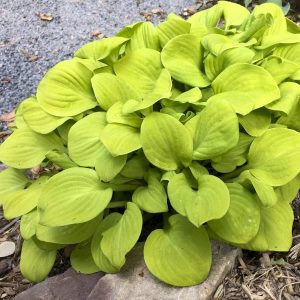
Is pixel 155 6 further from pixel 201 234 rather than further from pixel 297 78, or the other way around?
pixel 201 234

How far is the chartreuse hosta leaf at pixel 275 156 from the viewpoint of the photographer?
58.2 inches

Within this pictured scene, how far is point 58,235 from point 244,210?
0.60 m

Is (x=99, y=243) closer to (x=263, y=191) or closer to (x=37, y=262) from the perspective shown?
(x=37, y=262)

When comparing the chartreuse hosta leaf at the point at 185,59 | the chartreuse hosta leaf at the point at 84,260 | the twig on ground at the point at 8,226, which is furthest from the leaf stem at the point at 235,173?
the twig on ground at the point at 8,226

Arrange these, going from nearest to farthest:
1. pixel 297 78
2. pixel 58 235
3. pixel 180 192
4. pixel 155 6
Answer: pixel 180 192 → pixel 58 235 → pixel 297 78 → pixel 155 6

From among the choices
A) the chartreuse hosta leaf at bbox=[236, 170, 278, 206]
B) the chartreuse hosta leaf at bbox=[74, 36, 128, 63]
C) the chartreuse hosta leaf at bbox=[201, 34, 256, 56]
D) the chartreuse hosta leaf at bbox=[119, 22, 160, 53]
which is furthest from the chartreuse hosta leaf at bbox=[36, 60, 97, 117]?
the chartreuse hosta leaf at bbox=[236, 170, 278, 206]

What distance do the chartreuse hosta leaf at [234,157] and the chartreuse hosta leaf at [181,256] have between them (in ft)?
0.72

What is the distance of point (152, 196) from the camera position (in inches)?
61.0

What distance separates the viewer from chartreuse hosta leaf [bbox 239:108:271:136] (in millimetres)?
1603

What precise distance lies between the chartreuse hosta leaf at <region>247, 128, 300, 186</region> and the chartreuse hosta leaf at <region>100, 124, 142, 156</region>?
38 cm

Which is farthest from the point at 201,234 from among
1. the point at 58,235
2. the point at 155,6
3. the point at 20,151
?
the point at 155,6

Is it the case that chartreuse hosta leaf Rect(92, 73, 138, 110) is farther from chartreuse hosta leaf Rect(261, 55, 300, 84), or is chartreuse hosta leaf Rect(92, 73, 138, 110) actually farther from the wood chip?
the wood chip

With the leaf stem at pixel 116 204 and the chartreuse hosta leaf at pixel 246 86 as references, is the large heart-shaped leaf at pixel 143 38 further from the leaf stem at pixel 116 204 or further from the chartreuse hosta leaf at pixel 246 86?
the leaf stem at pixel 116 204

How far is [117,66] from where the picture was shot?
1798mm
